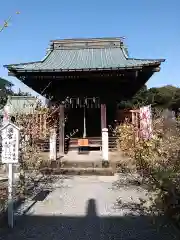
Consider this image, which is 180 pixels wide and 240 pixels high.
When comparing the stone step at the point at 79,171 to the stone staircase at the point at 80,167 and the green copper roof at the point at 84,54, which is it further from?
the green copper roof at the point at 84,54

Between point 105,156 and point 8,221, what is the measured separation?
19.7ft

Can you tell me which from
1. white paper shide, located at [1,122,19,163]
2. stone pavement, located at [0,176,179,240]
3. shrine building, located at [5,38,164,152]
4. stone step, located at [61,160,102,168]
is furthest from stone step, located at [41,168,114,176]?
white paper shide, located at [1,122,19,163]

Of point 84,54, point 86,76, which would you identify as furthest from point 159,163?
point 84,54

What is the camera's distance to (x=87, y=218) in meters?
4.86

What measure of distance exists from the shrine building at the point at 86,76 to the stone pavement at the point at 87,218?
11.8 ft

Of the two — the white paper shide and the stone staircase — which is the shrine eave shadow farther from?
the stone staircase

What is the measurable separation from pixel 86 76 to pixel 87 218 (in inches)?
282

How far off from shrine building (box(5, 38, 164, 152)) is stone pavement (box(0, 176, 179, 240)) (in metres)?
3.59

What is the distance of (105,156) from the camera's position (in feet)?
33.3

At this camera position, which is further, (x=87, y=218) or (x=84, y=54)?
(x=84, y=54)

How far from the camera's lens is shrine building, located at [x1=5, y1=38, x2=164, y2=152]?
1080 cm

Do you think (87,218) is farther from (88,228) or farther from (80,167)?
(80,167)

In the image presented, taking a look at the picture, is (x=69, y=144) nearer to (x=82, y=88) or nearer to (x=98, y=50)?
(x=82, y=88)

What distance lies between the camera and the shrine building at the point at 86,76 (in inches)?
425
